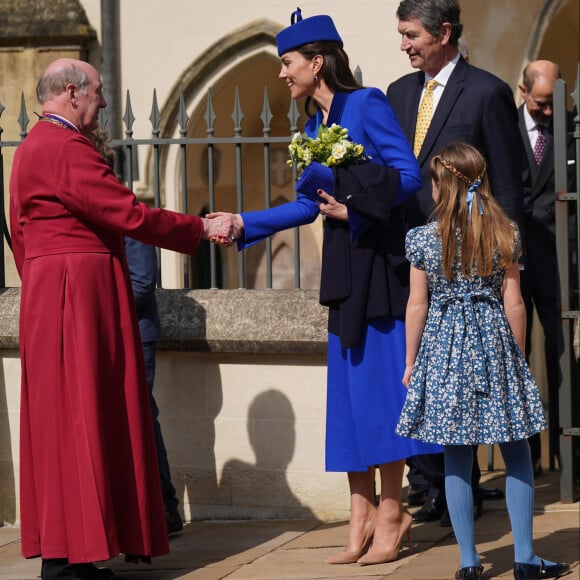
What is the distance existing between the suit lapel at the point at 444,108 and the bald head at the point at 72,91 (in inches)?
58.1

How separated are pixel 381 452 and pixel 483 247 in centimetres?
98

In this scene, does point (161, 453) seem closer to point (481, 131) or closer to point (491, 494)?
point (491, 494)

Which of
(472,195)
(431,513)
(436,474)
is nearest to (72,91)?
(472,195)

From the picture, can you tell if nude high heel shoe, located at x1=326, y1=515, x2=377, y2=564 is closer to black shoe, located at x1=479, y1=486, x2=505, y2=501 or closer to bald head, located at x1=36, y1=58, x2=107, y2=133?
black shoe, located at x1=479, y1=486, x2=505, y2=501

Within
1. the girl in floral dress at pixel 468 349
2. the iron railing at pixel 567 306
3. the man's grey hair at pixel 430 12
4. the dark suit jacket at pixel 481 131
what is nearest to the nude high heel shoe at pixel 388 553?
the girl in floral dress at pixel 468 349

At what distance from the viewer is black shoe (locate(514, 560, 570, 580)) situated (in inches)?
219

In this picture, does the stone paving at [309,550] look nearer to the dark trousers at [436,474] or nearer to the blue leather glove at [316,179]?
the dark trousers at [436,474]

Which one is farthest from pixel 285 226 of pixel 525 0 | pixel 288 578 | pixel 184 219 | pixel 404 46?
pixel 525 0

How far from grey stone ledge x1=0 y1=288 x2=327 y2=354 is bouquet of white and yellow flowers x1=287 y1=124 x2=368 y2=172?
4.30 feet

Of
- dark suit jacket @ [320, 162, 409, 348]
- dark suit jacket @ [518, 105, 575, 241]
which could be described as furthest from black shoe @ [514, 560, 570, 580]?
dark suit jacket @ [518, 105, 575, 241]

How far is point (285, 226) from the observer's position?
6.18 meters

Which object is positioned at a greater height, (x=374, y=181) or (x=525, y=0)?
(x=525, y=0)

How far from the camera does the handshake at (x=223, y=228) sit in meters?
6.07

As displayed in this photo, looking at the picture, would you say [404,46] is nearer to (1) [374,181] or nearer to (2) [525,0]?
(1) [374,181]
